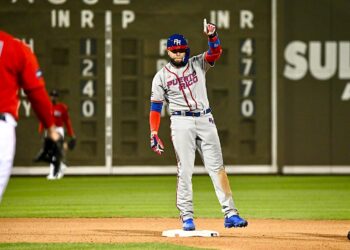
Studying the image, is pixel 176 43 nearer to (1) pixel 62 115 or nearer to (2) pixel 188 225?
(2) pixel 188 225

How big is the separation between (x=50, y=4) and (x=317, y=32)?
554 centimetres

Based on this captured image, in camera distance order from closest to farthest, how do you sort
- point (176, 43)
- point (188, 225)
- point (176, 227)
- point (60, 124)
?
point (176, 43)
point (188, 225)
point (176, 227)
point (60, 124)

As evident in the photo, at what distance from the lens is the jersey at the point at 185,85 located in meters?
9.15

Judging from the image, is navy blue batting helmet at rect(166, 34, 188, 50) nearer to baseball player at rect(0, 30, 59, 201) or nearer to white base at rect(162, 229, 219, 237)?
white base at rect(162, 229, 219, 237)

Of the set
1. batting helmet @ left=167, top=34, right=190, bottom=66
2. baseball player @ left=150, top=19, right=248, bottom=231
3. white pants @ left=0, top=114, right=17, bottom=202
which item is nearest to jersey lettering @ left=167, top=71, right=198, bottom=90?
baseball player @ left=150, top=19, right=248, bottom=231

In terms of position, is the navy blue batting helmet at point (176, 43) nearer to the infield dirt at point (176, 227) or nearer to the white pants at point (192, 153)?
the white pants at point (192, 153)

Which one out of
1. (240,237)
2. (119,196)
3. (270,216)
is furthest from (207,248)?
(119,196)

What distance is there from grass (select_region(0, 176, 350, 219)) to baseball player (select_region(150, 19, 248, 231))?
2.78 metres

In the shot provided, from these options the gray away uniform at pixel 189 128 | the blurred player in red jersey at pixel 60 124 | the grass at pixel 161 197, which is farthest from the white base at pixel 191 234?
the blurred player in red jersey at pixel 60 124

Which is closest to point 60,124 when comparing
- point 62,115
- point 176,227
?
point 62,115

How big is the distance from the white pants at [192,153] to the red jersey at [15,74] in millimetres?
3442

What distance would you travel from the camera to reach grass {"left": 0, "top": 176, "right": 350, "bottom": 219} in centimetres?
1260

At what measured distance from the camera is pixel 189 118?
30.2ft

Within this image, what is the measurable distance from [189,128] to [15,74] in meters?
3.49
